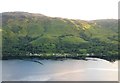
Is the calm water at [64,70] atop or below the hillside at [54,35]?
below

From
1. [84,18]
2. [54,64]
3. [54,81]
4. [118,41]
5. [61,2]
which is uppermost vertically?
[61,2]

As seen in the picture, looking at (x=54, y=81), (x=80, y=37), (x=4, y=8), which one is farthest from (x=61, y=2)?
(x=54, y=81)

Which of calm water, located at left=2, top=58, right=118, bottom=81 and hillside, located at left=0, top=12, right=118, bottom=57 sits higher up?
hillside, located at left=0, top=12, right=118, bottom=57

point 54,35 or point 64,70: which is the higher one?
point 54,35

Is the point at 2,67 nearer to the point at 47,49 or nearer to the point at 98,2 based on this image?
the point at 47,49
